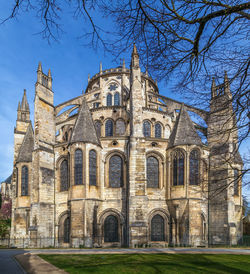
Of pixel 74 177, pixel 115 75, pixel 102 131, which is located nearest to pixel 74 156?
pixel 74 177

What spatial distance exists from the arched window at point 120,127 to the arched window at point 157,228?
957 centimetres

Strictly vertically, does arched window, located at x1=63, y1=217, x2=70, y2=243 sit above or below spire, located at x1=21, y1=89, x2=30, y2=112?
below

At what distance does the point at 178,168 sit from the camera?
935 inches

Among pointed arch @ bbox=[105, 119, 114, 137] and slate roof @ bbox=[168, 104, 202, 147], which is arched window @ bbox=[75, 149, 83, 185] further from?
slate roof @ bbox=[168, 104, 202, 147]

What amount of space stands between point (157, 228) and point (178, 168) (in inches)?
204

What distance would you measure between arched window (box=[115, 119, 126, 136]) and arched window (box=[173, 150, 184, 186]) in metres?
7.36

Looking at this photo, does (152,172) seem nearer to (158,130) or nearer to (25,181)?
(158,130)

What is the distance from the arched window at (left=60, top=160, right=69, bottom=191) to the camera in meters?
25.0

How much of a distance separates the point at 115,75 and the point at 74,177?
18.1 meters

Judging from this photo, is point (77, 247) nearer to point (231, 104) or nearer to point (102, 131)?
point (102, 131)

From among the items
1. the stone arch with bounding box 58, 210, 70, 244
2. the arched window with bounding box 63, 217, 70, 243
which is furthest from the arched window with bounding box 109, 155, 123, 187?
the arched window with bounding box 63, 217, 70, 243

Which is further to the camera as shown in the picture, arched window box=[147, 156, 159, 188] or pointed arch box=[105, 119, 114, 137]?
pointed arch box=[105, 119, 114, 137]

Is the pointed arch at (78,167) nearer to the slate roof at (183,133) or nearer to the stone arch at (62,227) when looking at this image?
the stone arch at (62,227)

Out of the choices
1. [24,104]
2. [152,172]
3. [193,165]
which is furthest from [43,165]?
[24,104]
